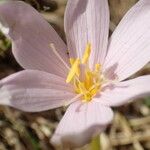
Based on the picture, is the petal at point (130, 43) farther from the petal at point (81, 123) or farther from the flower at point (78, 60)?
the petal at point (81, 123)

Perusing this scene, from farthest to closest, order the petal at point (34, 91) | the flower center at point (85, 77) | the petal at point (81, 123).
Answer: the flower center at point (85, 77) → the petal at point (34, 91) → the petal at point (81, 123)

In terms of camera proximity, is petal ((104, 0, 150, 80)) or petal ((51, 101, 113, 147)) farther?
petal ((104, 0, 150, 80))

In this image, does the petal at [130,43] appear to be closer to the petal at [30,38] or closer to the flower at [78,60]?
the flower at [78,60]

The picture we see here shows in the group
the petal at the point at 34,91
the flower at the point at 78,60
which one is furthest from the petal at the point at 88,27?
the petal at the point at 34,91

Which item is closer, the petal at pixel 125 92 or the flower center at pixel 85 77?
the petal at pixel 125 92

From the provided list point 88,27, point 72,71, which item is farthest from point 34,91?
point 88,27

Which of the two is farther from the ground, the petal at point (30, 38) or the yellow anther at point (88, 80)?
the petal at point (30, 38)


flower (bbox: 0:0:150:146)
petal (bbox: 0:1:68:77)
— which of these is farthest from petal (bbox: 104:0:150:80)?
petal (bbox: 0:1:68:77)

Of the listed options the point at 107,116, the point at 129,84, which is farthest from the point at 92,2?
the point at 107,116

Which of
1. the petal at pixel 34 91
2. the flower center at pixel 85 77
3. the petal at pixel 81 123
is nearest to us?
the petal at pixel 81 123

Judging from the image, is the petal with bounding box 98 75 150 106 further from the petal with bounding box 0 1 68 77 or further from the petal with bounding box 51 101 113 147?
the petal with bounding box 0 1 68 77
